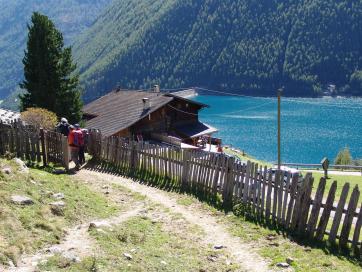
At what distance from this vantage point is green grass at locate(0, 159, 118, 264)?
327 inches

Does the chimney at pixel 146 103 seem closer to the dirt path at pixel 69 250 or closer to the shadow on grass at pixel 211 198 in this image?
the shadow on grass at pixel 211 198

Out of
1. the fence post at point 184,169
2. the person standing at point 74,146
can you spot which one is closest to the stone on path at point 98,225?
the fence post at point 184,169

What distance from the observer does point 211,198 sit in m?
14.8

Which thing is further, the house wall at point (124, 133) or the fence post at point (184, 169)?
the house wall at point (124, 133)

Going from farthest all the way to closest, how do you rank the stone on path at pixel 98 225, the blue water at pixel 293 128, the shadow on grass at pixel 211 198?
the blue water at pixel 293 128 < the shadow on grass at pixel 211 198 < the stone on path at pixel 98 225

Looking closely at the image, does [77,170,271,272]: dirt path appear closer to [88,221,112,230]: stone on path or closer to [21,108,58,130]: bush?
[88,221,112,230]: stone on path

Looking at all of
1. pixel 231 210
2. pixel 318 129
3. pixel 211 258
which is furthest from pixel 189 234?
pixel 318 129

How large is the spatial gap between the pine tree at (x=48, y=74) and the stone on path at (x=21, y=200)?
98.1 ft

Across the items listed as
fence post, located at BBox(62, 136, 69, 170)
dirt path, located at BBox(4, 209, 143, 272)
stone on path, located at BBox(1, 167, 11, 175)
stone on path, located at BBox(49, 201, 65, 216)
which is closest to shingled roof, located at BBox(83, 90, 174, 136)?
fence post, located at BBox(62, 136, 69, 170)

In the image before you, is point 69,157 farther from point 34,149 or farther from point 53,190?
point 53,190

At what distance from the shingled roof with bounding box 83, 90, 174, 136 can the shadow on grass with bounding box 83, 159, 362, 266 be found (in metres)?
23.7

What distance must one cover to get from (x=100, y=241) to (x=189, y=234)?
2.92 meters

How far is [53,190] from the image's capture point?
1248cm

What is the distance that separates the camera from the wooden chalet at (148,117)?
44.8 metres
